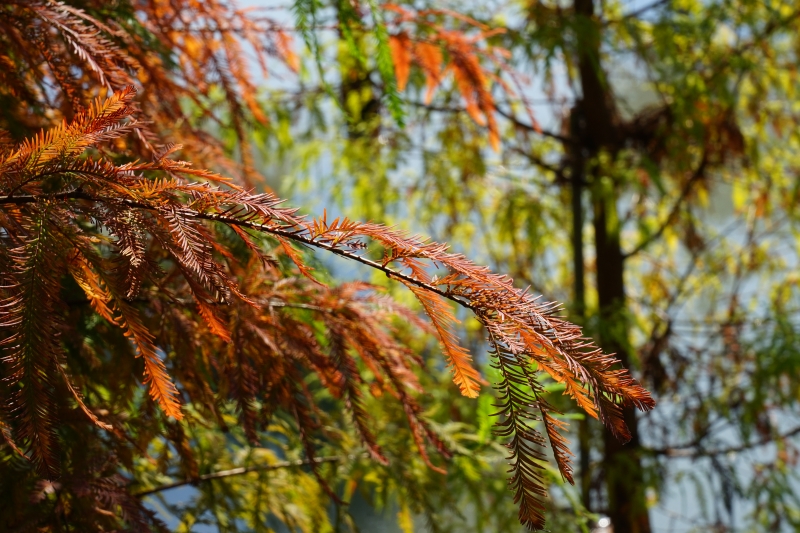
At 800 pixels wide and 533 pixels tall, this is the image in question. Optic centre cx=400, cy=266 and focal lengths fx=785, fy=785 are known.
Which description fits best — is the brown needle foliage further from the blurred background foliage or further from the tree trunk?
the tree trunk

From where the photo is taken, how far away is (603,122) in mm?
2096

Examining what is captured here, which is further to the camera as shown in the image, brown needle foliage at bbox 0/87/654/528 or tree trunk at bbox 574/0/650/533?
tree trunk at bbox 574/0/650/533

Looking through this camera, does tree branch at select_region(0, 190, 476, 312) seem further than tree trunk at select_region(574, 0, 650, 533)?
No

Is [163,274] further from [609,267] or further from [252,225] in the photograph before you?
[609,267]

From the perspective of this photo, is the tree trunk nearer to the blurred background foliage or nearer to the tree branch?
the blurred background foliage

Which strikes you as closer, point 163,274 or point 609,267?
point 163,274

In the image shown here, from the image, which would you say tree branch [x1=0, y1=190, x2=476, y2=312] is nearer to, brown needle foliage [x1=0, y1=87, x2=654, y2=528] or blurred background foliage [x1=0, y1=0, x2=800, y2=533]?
brown needle foliage [x1=0, y1=87, x2=654, y2=528]

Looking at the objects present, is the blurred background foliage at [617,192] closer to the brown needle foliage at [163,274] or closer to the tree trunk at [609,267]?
the tree trunk at [609,267]

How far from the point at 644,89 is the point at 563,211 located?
2.45 ft

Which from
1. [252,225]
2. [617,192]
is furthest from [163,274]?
[617,192]

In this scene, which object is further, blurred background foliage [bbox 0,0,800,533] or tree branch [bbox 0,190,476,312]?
blurred background foliage [bbox 0,0,800,533]

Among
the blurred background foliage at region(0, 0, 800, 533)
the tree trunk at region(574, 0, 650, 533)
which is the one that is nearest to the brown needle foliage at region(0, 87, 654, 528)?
the blurred background foliage at region(0, 0, 800, 533)

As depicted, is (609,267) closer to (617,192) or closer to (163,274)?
(617,192)

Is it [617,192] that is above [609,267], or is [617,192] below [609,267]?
above
